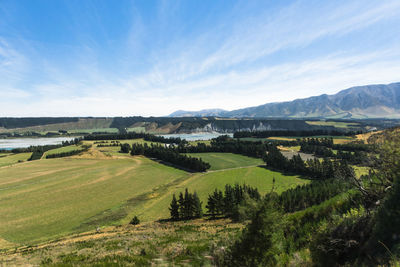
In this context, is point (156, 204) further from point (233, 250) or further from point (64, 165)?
point (64, 165)

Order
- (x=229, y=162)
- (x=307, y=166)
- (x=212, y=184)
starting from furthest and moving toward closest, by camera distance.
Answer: (x=229, y=162), (x=307, y=166), (x=212, y=184)

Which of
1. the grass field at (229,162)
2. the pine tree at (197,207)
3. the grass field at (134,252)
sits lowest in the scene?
the grass field at (229,162)

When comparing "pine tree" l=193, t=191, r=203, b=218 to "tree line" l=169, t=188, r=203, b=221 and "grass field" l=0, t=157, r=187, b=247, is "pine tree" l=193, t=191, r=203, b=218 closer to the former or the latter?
"tree line" l=169, t=188, r=203, b=221

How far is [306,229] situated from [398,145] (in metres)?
7.18

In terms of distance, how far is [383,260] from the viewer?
6098 millimetres

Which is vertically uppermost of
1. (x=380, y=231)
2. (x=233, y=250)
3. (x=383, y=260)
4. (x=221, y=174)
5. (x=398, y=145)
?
(x=398, y=145)

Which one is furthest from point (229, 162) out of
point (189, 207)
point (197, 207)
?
point (189, 207)

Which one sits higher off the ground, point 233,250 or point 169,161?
point 233,250

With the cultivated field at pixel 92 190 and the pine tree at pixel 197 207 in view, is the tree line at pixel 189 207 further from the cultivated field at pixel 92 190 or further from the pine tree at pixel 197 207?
the cultivated field at pixel 92 190

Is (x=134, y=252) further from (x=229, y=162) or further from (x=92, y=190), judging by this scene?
(x=229, y=162)

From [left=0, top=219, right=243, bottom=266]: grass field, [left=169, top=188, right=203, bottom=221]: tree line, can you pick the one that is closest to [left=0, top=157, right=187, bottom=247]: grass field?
[left=169, top=188, right=203, bottom=221]: tree line

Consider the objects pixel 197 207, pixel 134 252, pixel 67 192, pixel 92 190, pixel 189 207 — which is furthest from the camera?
pixel 92 190

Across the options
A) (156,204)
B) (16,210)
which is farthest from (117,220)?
(16,210)

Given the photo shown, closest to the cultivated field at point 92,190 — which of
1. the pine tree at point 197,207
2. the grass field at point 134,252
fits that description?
the pine tree at point 197,207
